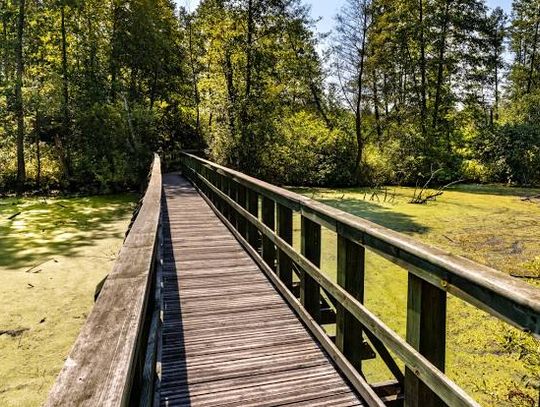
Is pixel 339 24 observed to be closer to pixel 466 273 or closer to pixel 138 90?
pixel 138 90

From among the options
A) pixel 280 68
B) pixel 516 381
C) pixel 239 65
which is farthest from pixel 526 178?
pixel 516 381

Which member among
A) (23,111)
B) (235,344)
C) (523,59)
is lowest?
(235,344)

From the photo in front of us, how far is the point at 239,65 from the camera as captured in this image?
687 inches

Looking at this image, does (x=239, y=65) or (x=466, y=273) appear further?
(x=239, y=65)

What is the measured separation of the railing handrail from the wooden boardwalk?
92cm

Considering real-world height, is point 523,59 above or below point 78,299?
above

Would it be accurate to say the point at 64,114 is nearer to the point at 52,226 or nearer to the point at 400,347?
the point at 52,226

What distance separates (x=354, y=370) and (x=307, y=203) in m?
1.19

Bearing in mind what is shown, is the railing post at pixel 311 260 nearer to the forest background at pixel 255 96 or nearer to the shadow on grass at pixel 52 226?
the shadow on grass at pixel 52 226

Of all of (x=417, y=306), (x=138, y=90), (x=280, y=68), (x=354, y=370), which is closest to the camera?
(x=417, y=306)

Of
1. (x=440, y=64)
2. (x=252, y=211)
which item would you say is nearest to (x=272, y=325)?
(x=252, y=211)

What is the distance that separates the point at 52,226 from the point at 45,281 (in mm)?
4331

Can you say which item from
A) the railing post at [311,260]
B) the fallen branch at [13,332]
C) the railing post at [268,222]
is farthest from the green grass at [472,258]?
the fallen branch at [13,332]

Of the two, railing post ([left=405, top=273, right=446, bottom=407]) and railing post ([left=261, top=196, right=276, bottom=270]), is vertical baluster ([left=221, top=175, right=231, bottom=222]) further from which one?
railing post ([left=405, top=273, right=446, bottom=407])
